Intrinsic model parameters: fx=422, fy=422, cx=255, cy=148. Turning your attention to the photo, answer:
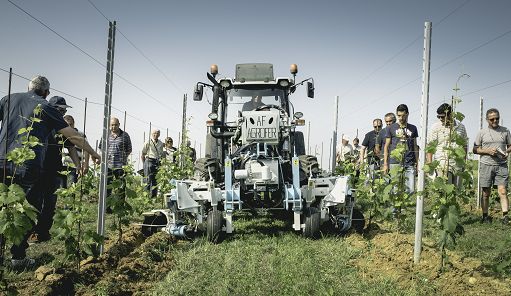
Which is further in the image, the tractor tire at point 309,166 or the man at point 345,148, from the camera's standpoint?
the man at point 345,148

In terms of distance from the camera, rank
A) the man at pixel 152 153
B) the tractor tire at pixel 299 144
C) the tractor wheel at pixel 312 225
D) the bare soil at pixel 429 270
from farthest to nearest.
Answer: the man at pixel 152 153, the tractor tire at pixel 299 144, the tractor wheel at pixel 312 225, the bare soil at pixel 429 270

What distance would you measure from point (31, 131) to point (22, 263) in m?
1.33

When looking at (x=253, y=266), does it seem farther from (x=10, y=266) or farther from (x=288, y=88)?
(x=288, y=88)

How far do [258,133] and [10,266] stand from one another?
326 centimetres

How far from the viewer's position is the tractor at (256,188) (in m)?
5.50

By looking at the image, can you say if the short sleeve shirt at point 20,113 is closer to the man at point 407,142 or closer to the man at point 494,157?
the man at point 407,142

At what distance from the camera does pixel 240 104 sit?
7.20 metres

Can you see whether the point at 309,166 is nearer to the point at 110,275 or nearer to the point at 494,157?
the point at 494,157

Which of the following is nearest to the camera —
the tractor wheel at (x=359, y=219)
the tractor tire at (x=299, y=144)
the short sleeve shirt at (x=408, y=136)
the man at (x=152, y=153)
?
the tractor wheel at (x=359, y=219)

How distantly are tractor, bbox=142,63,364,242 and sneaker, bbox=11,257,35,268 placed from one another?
1.72m

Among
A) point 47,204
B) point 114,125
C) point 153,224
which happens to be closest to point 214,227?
point 153,224

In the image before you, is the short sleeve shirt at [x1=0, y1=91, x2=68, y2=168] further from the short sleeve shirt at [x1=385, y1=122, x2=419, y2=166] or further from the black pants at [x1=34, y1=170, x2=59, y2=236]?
the short sleeve shirt at [x1=385, y1=122, x2=419, y2=166]

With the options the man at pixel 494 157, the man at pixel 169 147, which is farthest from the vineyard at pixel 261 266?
the man at pixel 169 147

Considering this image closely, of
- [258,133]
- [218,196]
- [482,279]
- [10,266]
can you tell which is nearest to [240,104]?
[258,133]
